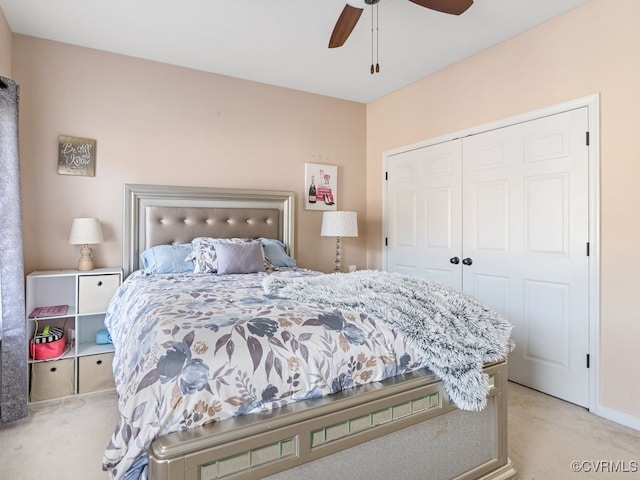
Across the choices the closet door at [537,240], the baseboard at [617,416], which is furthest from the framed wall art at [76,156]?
the baseboard at [617,416]

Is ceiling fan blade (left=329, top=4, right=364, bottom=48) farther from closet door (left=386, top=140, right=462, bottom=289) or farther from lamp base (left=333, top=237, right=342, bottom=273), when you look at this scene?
lamp base (left=333, top=237, right=342, bottom=273)

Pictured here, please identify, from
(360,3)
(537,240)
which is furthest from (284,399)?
(537,240)

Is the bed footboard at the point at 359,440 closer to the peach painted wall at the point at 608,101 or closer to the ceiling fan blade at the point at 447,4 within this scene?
the peach painted wall at the point at 608,101

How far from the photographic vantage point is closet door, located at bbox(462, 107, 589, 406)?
2.60 meters

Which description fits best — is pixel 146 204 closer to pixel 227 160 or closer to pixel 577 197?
pixel 227 160

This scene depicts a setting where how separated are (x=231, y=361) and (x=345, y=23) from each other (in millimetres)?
2083

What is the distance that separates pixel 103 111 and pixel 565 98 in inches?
141

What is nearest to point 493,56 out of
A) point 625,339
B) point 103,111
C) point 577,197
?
point 577,197

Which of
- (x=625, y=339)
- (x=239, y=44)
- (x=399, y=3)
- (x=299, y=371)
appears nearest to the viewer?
→ (x=299, y=371)

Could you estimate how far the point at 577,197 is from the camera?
259 cm

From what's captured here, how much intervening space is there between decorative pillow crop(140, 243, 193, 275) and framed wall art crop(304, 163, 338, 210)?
1518mm

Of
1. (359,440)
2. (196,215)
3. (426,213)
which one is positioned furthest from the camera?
(426,213)

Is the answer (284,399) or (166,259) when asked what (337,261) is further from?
(284,399)

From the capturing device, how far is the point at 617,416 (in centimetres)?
237
